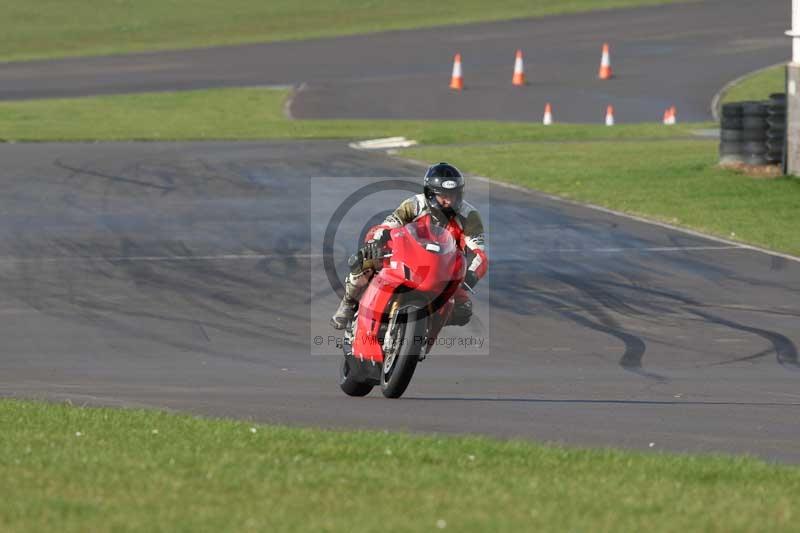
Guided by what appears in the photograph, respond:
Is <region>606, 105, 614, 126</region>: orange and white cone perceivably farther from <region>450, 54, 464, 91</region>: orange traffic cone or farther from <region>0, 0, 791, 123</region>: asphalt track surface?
<region>450, 54, 464, 91</region>: orange traffic cone

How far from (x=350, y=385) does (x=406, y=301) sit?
1.22 m

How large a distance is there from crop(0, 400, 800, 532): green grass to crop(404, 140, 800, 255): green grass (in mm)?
11809

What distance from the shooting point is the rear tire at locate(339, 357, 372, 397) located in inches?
480

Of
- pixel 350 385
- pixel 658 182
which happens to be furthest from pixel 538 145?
pixel 350 385

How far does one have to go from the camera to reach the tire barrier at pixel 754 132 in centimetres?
2547

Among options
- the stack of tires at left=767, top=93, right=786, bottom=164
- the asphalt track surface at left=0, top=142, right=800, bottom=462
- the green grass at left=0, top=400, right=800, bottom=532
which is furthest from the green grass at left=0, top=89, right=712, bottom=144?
the green grass at left=0, top=400, right=800, bottom=532

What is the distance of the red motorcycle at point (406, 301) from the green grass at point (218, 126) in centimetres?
2057

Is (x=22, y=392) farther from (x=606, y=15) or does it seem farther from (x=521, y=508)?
(x=606, y=15)

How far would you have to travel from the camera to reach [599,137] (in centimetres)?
3372

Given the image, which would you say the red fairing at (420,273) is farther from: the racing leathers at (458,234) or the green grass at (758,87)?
the green grass at (758,87)

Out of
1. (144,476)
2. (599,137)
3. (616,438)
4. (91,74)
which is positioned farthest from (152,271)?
(91,74)

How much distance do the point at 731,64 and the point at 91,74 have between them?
18587mm

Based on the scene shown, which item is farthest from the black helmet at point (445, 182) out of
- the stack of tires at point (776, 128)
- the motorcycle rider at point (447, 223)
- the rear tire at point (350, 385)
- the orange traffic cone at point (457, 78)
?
the orange traffic cone at point (457, 78)

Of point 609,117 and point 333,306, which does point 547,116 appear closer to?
point 609,117
